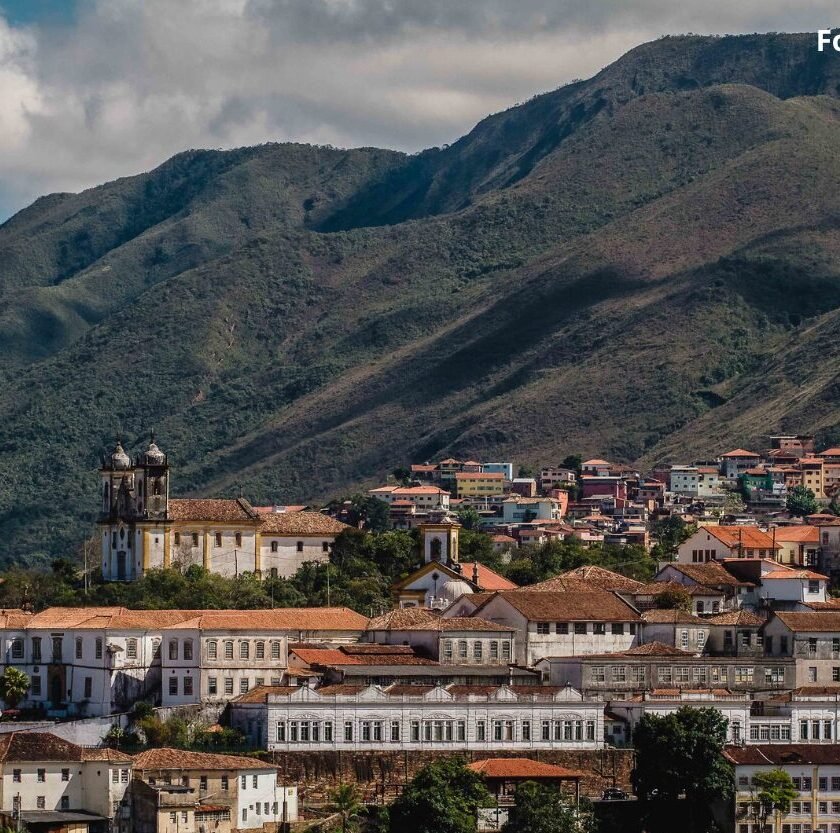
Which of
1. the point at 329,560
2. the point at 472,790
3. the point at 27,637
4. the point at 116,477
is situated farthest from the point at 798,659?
the point at 116,477

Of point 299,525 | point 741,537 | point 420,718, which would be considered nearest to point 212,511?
point 299,525

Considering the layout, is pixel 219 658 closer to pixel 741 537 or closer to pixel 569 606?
pixel 569 606

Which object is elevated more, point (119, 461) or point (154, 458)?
point (154, 458)

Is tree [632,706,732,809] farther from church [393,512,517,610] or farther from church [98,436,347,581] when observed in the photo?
church [98,436,347,581]

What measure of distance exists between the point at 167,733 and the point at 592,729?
15.7m

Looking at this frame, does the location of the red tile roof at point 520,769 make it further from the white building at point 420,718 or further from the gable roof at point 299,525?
the gable roof at point 299,525

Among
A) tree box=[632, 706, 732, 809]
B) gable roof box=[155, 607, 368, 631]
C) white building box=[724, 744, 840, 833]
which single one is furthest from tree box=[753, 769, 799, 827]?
gable roof box=[155, 607, 368, 631]

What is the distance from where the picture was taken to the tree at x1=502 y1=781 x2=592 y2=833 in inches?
3597

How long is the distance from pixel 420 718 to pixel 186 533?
166 feet

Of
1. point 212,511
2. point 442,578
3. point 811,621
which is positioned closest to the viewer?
point 811,621

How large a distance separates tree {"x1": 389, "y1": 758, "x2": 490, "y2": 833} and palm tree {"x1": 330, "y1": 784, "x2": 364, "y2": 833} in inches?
59.6

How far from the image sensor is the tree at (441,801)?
9050 cm

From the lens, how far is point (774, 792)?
9475 cm

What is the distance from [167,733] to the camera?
10188 cm
